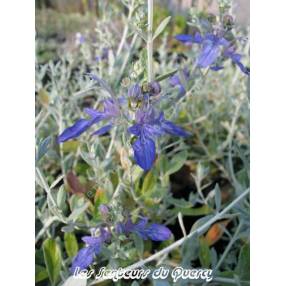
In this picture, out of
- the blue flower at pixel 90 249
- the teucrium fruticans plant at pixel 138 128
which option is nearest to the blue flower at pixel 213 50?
the teucrium fruticans plant at pixel 138 128

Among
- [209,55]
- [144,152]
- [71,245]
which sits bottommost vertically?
[71,245]

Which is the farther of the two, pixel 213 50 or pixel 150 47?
pixel 213 50

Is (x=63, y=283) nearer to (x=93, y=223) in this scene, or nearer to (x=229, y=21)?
(x=93, y=223)

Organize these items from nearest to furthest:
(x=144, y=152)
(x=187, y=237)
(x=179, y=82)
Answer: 1. (x=144, y=152)
2. (x=187, y=237)
3. (x=179, y=82)

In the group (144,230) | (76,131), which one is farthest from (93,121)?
(144,230)

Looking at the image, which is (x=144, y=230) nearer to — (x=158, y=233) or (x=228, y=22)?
(x=158, y=233)

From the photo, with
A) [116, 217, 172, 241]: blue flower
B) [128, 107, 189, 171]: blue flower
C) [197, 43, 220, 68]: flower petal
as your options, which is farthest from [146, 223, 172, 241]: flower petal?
[197, 43, 220, 68]: flower petal
